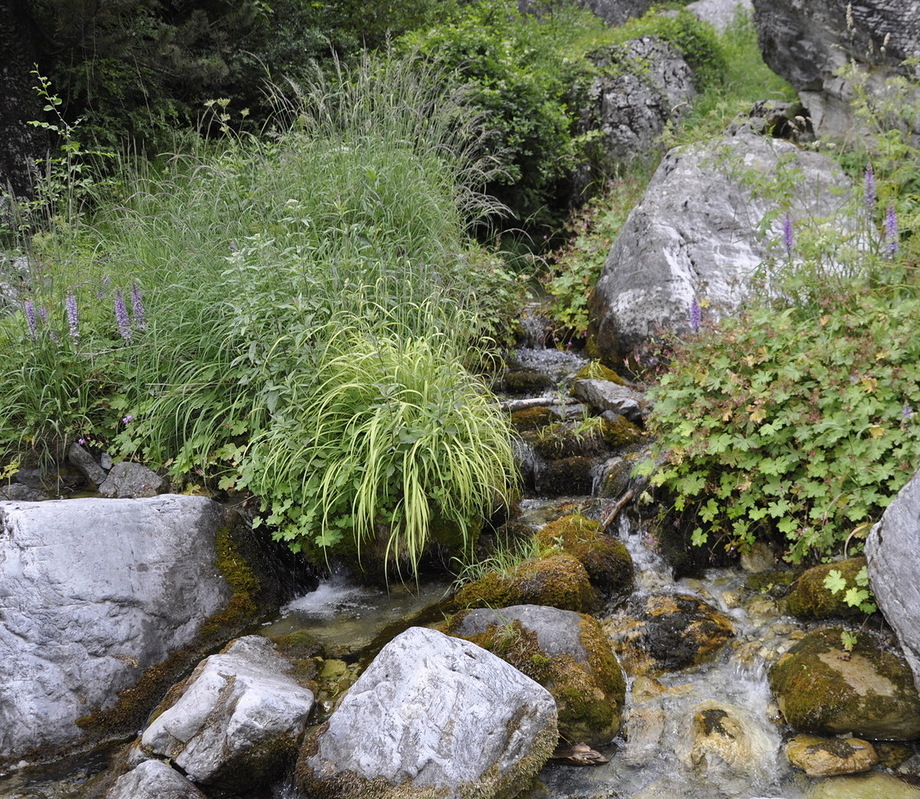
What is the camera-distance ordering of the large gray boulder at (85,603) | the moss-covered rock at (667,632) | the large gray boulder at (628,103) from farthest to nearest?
the large gray boulder at (628,103)
the moss-covered rock at (667,632)
the large gray boulder at (85,603)

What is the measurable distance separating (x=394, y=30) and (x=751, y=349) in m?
8.19

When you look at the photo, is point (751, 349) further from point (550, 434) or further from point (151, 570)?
point (151, 570)

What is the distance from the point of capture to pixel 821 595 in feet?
11.2

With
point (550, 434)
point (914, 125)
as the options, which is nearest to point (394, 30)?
point (914, 125)

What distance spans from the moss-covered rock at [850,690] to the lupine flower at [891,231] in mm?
2256

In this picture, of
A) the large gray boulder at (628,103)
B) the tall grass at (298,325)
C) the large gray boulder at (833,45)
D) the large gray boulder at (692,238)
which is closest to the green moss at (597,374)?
the large gray boulder at (692,238)

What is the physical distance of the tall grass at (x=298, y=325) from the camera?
4.12 metres

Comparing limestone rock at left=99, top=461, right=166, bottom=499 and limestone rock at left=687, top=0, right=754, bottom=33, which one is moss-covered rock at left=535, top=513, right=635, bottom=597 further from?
limestone rock at left=687, top=0, right=754, bottom=33

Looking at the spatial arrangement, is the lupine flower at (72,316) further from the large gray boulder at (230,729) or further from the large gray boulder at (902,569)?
the large gray boulder at (902,569)

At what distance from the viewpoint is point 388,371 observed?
4.34 m

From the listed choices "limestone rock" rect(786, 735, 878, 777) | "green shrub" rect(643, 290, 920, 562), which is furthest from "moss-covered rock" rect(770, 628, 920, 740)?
"green shrub" rect(643, 290, 920, 562)

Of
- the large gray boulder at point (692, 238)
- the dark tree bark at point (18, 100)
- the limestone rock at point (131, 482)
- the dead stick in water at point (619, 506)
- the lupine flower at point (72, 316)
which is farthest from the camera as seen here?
the dark tree bark at point (18, 100)

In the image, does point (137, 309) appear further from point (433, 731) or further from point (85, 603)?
point (433, 731)

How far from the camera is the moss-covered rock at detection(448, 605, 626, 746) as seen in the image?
3.05 m
